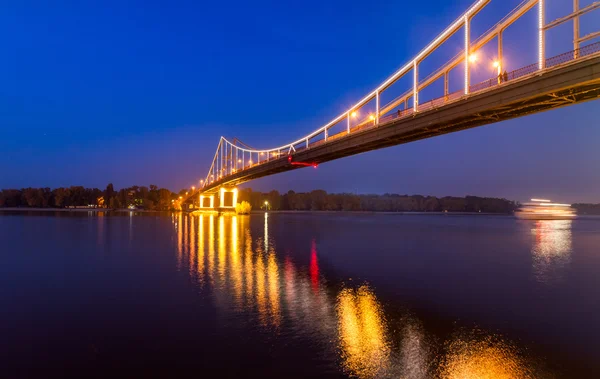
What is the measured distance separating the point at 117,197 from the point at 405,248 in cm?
18106

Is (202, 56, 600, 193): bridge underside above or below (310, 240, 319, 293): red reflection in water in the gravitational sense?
above

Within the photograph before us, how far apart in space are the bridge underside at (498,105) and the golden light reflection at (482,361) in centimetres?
1217

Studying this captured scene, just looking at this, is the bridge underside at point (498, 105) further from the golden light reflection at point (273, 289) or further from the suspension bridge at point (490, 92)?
the golden light reflection at point (273, 289)

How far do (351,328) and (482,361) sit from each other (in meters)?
2.86

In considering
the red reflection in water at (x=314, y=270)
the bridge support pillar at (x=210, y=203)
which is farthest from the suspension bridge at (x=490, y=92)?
the bridge support pillar at (x=210, y=203)

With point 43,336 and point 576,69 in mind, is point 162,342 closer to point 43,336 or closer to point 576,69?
point 43,336

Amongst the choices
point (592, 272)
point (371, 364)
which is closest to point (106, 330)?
point (371, 364)

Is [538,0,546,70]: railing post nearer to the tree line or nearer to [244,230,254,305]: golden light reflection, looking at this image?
[244,230,254,305]: golden light reflection

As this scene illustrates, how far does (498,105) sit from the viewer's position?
19.9 meters

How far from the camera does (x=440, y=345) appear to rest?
8219 mm

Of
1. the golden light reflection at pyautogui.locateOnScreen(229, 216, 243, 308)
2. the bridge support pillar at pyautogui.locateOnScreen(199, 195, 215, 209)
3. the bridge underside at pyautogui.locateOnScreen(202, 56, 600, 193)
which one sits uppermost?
the bridge underside at pyautogui.locateOnScreen(202, 56, 600, 193)

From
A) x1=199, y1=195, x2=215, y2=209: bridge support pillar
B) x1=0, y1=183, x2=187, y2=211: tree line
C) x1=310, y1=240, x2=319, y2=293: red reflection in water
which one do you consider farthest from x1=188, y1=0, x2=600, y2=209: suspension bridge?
x1=0, y1=183, x2=187, y2=211: tree line

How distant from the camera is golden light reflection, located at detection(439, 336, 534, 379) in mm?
6805

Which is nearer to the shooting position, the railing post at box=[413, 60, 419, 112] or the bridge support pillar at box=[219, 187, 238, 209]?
the railing post at box=[413, 60, 419, 112]
